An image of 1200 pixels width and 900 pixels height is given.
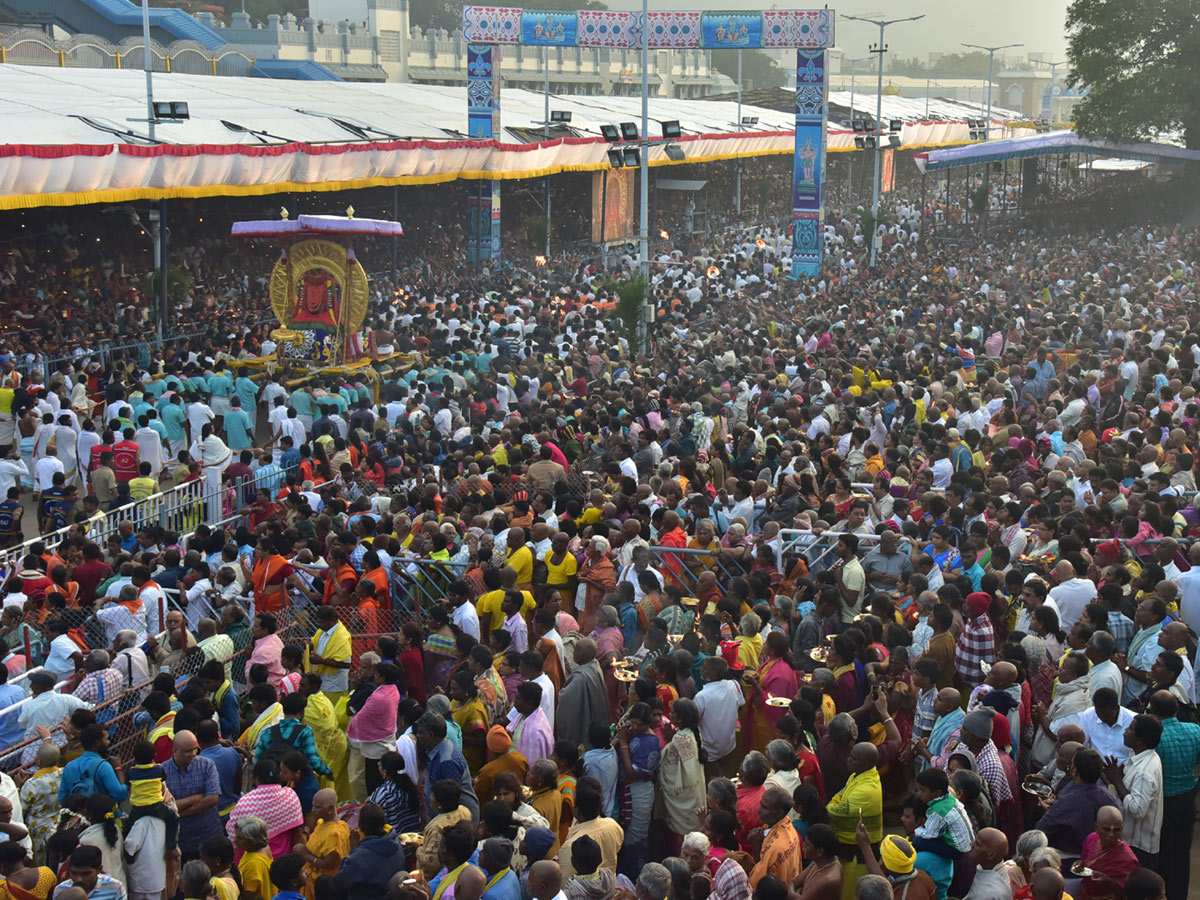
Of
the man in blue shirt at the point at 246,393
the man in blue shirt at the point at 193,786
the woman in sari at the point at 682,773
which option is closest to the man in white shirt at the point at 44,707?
the man in blue shirt at the point at 193,786

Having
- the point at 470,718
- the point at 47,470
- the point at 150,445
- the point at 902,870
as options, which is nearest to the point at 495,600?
the point at 470,718

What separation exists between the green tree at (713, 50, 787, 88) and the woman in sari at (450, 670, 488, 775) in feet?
353

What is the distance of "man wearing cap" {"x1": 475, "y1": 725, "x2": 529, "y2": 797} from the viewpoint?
6.71m

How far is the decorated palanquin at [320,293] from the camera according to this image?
1881 cm

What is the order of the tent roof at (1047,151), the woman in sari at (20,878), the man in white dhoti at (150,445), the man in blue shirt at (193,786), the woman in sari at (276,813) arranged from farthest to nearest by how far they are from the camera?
the tent roof at (1047,151)
the man in white dhoti at (150,445)
the man in blue shirt at (193,786)
the woman in sari at (276,813)
the woman in sari at (20,878)

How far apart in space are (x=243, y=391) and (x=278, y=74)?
1341 inches

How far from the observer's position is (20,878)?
573 centimetres

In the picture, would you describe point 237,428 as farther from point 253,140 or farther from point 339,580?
point 253,140

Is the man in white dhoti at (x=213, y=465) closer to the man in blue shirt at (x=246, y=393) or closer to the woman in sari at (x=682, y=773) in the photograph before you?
the man in blue shirt at (x=246, y=393)

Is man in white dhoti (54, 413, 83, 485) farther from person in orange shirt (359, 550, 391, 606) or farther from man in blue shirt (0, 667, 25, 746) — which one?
man in blue shirt (0, 667, 25, 746)

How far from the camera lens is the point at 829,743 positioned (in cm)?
671

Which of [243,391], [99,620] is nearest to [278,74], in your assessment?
[243,391]

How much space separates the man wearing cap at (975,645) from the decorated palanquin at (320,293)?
12.7 m

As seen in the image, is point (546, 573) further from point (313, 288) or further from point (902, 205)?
point (902, 205)
